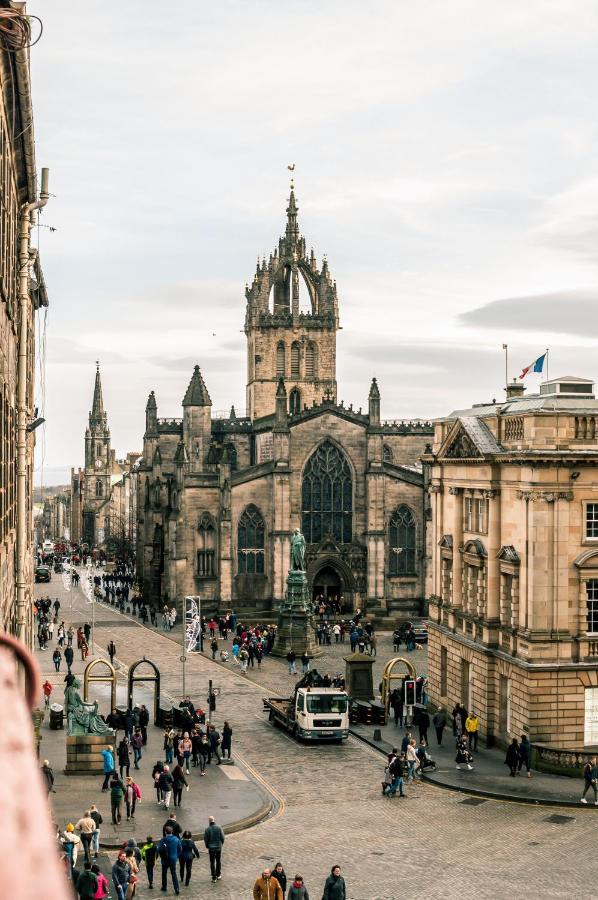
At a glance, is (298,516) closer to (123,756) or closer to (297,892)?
(123,756)

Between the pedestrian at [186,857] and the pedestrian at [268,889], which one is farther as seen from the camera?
the pedestrian at [186,857]

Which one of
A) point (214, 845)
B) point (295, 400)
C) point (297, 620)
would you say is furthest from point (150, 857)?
point (295, 400)

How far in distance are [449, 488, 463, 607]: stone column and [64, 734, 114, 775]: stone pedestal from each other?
14098 mm

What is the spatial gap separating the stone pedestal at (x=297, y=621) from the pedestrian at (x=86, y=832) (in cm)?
3532

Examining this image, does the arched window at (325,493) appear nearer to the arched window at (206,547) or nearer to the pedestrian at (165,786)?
the arched window at (206,547)

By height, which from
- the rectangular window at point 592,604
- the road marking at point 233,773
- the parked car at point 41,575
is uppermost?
the rectangular window at point 592,604

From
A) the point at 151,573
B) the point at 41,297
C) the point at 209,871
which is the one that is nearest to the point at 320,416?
the point at 151,573

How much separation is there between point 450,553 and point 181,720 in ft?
37.5

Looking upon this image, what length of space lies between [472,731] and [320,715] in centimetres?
478

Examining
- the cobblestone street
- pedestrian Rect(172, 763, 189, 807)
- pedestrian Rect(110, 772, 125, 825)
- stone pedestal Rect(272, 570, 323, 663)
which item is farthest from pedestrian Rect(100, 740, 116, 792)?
stone pedestal Rect(272, 570, 323, 663)

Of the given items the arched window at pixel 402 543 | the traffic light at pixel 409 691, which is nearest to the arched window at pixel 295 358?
the arched window at pixel 402 543

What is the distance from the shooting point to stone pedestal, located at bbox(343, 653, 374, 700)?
44.0 m

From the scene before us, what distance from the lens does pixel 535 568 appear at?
3419 cm

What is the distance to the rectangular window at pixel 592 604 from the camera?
113 feet
